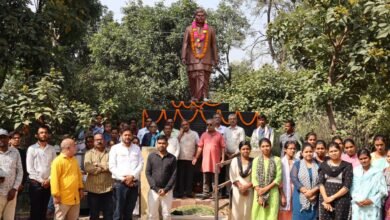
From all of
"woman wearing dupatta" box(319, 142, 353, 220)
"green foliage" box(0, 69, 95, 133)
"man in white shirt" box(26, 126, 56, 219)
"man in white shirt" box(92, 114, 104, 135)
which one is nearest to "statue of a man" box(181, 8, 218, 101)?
"man in white shirt" box(92, 114, 104, 135)

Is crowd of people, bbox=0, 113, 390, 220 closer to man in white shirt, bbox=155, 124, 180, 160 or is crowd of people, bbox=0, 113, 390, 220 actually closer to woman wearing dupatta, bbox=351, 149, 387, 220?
woman wearing dupatta, bbox=351, 149, 387, 220

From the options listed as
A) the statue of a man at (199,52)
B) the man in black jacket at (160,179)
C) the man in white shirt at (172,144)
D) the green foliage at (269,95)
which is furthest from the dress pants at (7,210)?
the green foliage at (269,95)

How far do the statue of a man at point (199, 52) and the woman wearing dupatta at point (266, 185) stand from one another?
487 centimetres

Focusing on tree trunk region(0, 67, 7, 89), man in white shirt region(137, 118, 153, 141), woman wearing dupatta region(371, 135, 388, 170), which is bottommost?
woman wearing dupatta region(371, 135, 388, 170)

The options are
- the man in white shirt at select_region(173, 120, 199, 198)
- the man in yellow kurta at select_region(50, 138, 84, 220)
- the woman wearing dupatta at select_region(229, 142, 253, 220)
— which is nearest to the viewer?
the man in yellow kurta at select_region(50, 138, 84, 220)

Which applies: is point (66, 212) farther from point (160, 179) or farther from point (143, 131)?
point (143, 131)

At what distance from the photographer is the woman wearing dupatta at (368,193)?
5.77m

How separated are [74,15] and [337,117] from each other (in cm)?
816

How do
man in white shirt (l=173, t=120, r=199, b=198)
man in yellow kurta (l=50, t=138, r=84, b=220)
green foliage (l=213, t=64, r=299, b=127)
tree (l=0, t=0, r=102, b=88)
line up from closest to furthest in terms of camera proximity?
man in yellow kurta (l=50, t=138, r=84, b=220) < man in white shirt (l=173, t=120, r=199, b=198) < tree (l=0, t=0, r=102, b=88) < green foliage (l=213, t=64, r=299, b=127)

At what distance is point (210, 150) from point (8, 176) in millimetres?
3015

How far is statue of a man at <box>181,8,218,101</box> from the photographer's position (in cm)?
1098

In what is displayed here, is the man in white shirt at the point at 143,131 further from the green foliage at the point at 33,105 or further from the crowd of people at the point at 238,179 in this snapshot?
the crowd of people at the point at 238,179

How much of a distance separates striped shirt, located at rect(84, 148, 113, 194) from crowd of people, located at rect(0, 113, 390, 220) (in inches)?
0.5

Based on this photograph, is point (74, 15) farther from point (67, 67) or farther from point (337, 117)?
point (337, 117)
